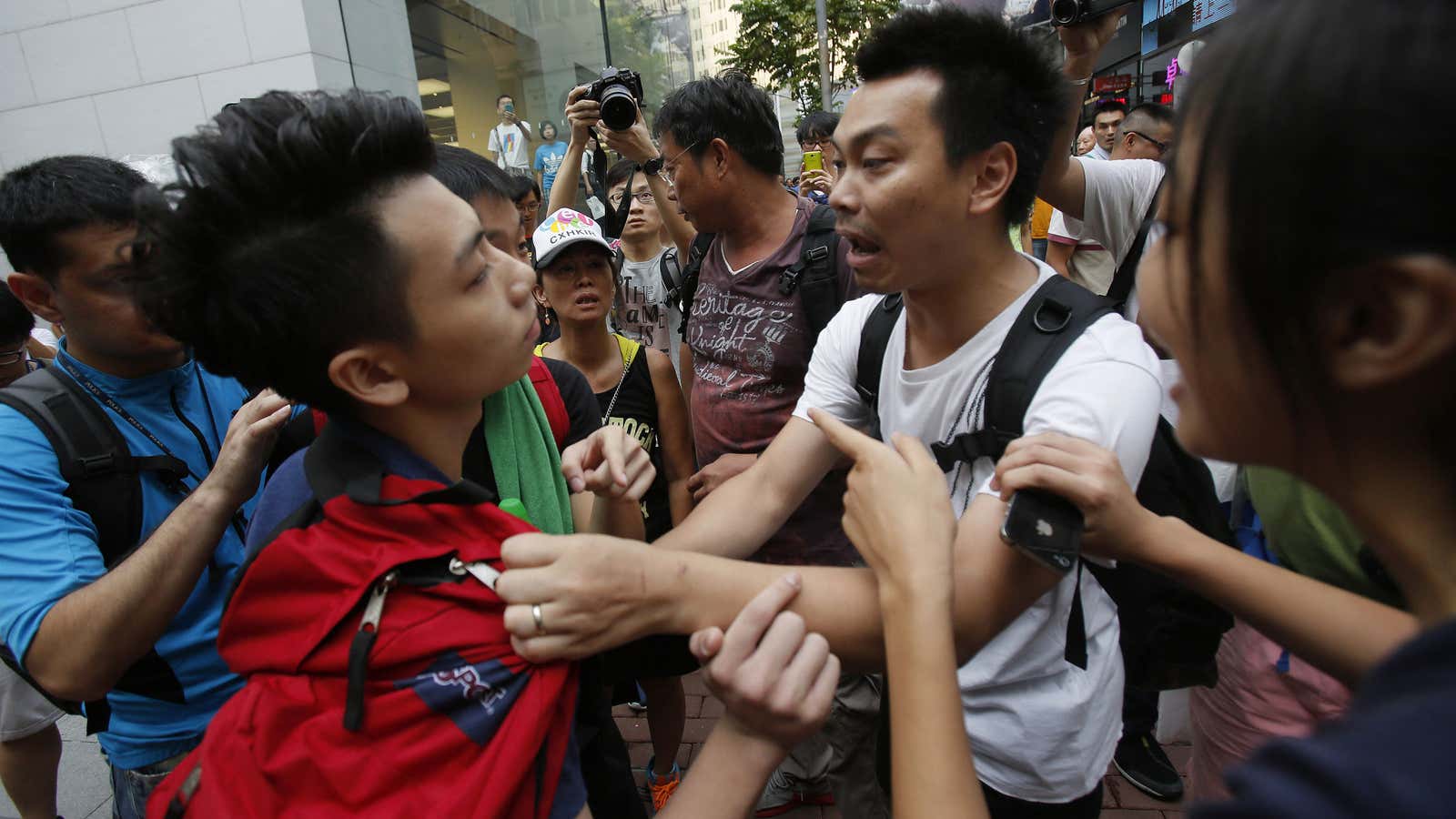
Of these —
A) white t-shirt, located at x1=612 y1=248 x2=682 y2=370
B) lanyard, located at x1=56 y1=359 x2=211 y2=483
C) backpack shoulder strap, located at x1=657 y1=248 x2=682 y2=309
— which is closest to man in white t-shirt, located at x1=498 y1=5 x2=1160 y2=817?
lanyard, located at x1=56 y1=359 x2=211 y2=483

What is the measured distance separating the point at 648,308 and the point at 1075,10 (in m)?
2.61

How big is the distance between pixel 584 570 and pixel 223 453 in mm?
1021

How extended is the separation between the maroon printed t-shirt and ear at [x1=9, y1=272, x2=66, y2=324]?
1924 millimetres

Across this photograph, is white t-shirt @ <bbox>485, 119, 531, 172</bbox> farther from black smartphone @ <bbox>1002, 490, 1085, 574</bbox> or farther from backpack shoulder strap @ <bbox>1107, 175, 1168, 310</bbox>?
black smartphone @ <bbox>1002, 490, 1085, 574</bbox>

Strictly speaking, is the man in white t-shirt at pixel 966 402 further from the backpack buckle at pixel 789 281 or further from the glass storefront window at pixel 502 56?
the glass storefront window at pixel 502 56

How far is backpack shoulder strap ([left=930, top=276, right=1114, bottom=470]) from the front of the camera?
143 centimetres

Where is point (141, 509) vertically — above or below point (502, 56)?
below

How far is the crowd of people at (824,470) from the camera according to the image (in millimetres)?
645

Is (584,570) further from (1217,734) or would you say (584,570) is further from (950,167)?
(1217,734)

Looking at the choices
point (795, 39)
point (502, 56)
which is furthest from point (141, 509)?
point (795, 39)

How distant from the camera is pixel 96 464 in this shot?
1.63 metres

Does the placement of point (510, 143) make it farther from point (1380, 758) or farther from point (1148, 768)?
point (1380, 758)

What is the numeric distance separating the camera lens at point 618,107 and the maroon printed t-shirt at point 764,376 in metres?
1.29

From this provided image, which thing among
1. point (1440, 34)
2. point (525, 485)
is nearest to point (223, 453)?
point (525, 485)
